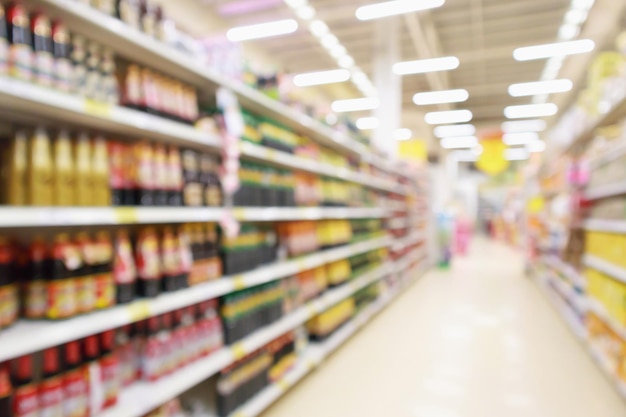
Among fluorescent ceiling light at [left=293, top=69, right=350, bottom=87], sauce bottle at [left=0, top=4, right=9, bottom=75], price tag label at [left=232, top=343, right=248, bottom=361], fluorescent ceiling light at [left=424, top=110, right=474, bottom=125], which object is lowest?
price tag label at [left=232, top=343, right=248, bottom=361]

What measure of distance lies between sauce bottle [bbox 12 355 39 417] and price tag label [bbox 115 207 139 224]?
55cm

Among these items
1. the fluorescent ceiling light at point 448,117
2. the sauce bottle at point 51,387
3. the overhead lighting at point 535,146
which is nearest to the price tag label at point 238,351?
the sauce bottle at point 51,387

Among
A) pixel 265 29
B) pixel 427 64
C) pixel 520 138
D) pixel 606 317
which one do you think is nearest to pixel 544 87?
pixel 427 64

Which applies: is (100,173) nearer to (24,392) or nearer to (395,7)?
(24,392)

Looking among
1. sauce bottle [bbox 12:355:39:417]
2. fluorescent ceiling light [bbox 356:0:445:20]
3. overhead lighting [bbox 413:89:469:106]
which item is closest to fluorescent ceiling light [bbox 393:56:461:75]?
fluorescent ceiling light [bbox 356:0:445:20]

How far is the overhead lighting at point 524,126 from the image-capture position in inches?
587

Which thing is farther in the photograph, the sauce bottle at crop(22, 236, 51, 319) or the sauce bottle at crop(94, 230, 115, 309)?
the sauce bottle at crop(94, 230, 115, 309)

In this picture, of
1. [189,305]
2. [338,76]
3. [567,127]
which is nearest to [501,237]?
[338,76]

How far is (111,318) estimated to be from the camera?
62.2 inches

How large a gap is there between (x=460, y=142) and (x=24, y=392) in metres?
18.4

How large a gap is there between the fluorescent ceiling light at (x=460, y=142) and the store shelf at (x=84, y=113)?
1649cm

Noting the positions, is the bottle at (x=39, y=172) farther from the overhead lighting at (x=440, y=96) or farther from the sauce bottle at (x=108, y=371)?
the overhead lighting at (x=440, y=96)

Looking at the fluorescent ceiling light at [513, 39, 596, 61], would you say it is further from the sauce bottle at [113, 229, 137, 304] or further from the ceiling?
the sauce bottle at [113, 229, 137, 304]

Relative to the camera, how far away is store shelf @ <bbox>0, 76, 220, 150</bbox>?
4.35ft
